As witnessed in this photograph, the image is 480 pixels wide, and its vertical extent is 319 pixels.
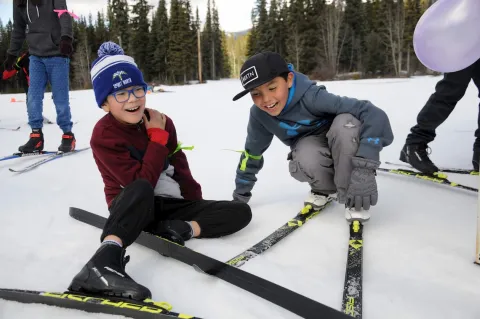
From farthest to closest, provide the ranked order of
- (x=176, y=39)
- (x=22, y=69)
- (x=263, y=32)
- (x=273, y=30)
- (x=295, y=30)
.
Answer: (x=263, y=32)
(x=273, y=30)
(x=176, y=39)
(x=295, y=30)
(x=22, y=69)

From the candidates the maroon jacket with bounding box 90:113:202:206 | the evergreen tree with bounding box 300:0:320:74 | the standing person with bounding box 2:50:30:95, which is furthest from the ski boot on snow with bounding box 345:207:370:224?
the evergreen tree with bounding box 300:0:320:74

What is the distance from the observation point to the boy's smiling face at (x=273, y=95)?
7.14 feet

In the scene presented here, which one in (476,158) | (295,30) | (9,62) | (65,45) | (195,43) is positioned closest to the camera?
(476,158)

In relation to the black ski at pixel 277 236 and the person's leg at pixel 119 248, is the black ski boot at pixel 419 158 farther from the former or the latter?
the person's leg at pixel 119 248

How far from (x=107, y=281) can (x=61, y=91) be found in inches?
144

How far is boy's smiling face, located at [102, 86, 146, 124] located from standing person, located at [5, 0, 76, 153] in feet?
9.18

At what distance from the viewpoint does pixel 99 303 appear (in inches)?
53.2

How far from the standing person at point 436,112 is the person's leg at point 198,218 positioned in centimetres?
166

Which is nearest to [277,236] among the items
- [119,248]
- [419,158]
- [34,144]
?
[119,248]

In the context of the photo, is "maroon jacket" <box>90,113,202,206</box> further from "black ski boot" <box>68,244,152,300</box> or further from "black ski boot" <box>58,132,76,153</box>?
"black ski boot" <box>58,132,76,153</box>

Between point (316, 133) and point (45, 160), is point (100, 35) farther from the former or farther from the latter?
point (316, 133)

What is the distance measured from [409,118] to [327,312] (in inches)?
213

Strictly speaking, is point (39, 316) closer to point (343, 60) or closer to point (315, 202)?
point (315, 202)

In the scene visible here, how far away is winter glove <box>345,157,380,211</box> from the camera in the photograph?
207 cm
